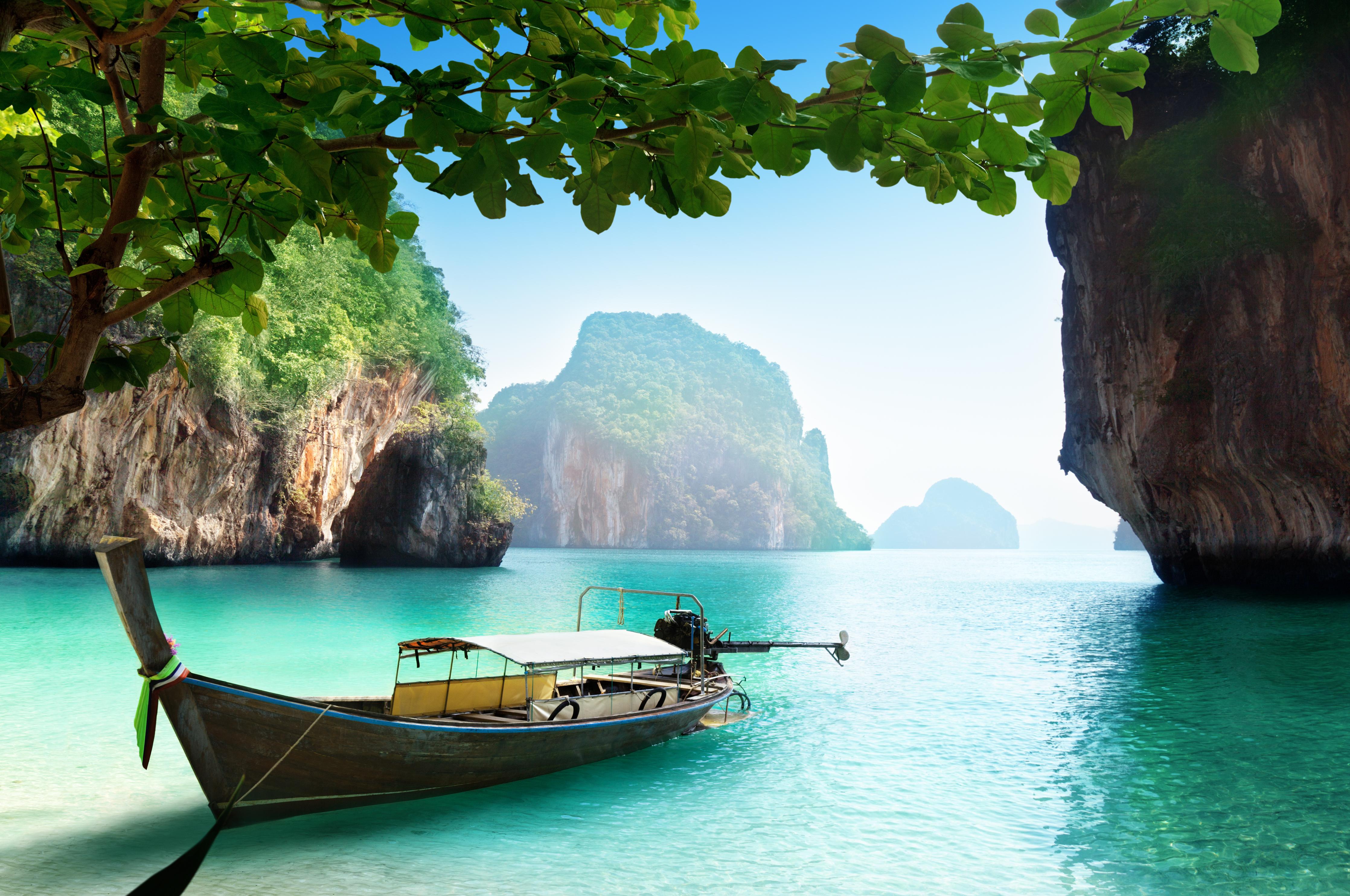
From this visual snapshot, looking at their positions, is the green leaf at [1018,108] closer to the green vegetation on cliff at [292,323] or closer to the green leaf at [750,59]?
the green leaf at [750,59]

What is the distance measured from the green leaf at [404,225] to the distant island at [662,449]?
119m

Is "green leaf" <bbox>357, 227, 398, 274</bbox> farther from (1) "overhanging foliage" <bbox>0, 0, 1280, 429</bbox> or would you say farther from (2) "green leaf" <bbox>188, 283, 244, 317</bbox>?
(2) "green leaf" <bbox>188, 283, 244, 317</bbox>

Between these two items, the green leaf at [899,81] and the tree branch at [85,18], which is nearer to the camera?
the green leaf at [899,81]

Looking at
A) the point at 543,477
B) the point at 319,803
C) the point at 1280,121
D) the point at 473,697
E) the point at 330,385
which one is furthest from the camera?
the point at 543,477

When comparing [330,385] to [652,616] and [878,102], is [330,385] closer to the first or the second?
[652,616]

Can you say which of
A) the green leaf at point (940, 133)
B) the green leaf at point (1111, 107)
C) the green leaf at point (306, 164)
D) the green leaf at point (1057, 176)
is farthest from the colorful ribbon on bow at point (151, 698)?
the green leaf at point (1111, 107)

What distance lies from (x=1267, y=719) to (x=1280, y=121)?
63.6 ft

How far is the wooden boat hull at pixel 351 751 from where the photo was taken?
6.68m

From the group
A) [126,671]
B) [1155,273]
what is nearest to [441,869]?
[126,671]

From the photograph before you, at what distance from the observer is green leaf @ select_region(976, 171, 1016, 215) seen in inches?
79.7

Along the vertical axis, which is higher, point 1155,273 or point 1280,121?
point 1280,121

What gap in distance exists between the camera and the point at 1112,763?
971 centimetres

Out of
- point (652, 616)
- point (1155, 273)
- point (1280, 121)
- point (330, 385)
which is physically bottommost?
point (652, 616)

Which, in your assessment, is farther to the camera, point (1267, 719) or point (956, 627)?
point (956, 627)
